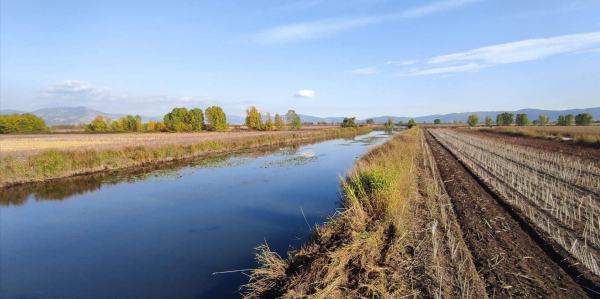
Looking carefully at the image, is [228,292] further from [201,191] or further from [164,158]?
[164,158]

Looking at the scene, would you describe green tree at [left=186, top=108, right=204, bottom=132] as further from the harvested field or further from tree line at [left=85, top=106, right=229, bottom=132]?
the harvested field

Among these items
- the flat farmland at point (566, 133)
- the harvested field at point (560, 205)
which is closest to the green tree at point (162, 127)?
the harvested field at point (560, 205)

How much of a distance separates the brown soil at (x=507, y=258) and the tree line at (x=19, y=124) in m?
94.1

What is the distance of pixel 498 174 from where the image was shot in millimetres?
12188

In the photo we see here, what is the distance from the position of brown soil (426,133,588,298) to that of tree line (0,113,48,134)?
3703 inches

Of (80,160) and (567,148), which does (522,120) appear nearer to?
(567,148)

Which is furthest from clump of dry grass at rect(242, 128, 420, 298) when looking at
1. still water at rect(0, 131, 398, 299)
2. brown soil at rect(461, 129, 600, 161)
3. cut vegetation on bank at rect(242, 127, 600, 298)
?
brown soil at rect(461, 129, 600, 161)

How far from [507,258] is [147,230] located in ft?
32.5

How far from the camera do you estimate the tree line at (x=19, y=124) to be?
206 ft

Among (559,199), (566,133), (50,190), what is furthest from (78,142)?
(566,133)

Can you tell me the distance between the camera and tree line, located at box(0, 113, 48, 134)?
6275 cm

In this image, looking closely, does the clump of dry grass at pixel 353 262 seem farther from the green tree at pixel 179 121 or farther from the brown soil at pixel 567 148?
the green tree at pixel 179 121

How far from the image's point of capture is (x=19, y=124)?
67.2 metres

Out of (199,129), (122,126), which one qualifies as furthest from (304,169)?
(122,126)
